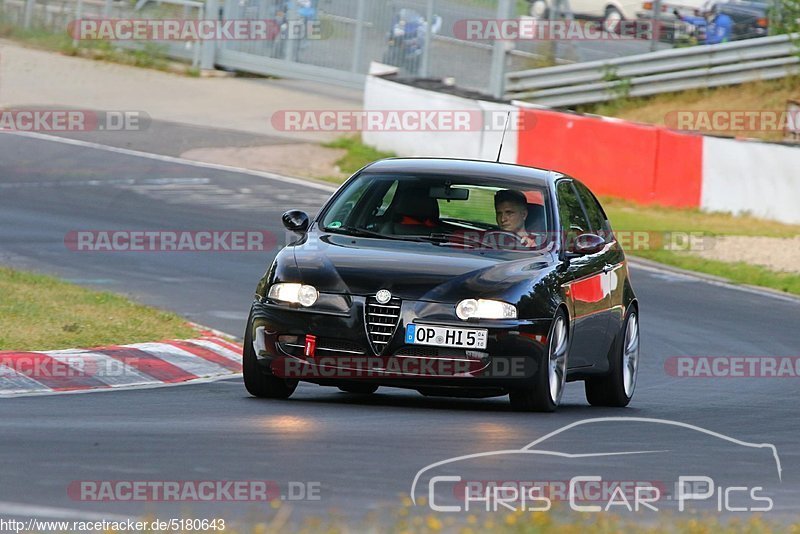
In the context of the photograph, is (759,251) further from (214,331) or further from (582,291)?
(582,291)

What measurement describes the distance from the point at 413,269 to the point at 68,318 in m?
3.88

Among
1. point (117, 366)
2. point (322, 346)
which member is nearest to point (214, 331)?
point (117, 366)

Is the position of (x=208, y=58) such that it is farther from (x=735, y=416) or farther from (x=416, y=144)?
(x=735, y=416)

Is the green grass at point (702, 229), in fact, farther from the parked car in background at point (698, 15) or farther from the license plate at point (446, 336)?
the license plate at point (446, 336)

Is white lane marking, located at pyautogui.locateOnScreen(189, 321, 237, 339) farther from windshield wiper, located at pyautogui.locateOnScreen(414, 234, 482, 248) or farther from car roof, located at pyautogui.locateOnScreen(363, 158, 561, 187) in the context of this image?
windshield wiper, located at pyautogui.locateOnScreen(414, 234, 482, 248)

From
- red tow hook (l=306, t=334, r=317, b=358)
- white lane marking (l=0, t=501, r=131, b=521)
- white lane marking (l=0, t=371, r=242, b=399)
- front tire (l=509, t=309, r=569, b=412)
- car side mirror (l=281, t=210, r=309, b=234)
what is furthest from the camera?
car side mirror (l=281, t=210, r=309, b=234)

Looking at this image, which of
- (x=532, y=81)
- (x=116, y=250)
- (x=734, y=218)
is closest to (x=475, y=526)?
(x=116, y=250)

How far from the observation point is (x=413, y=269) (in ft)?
31.0

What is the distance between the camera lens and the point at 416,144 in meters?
26.9

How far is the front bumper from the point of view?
9227 millimetres

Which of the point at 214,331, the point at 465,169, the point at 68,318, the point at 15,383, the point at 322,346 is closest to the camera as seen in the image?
the point at 322,346

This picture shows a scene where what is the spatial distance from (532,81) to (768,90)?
4.28 m

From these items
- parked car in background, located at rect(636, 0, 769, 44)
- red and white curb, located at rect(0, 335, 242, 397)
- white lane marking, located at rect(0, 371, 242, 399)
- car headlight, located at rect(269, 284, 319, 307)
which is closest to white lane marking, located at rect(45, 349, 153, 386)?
red and white curb, located at rect(0, 335, 242, 397)

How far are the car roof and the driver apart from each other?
180 millimetres
